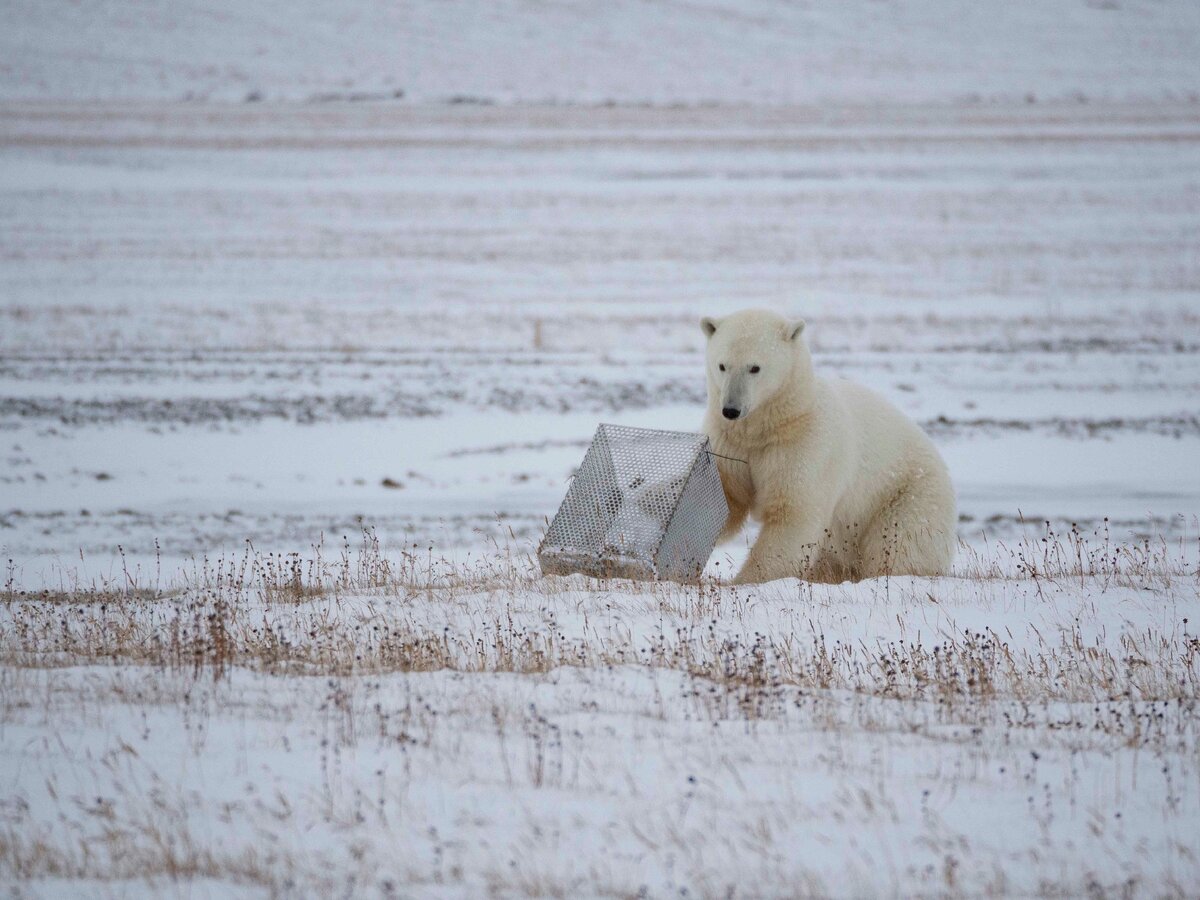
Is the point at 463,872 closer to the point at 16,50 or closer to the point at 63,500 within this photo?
the point at 63,500

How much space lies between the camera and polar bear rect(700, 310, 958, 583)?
588 centimetres

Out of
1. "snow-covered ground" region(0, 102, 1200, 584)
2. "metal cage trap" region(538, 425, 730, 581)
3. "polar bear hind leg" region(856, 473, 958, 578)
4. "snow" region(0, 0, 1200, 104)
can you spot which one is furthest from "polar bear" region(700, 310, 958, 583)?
"snow" region(0, 0, 1200, 104)

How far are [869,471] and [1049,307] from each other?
1158 cm

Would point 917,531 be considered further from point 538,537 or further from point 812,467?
point 538,537

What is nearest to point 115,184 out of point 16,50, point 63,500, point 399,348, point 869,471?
point 399,348

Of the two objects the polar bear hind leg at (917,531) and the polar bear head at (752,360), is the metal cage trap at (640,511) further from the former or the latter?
the polar bear hind leg at (917,531)

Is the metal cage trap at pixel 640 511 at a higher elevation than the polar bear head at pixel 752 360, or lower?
lower

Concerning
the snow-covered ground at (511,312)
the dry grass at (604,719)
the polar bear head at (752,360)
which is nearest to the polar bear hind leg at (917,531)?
the dry grass at (604,719)

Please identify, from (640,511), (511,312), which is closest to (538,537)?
(640,511)

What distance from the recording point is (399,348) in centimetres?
1462

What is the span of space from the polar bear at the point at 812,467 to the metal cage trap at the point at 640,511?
0.27 m

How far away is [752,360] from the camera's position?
576 cm

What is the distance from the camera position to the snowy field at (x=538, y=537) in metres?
3.39

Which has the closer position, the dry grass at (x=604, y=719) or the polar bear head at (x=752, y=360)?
the dry grass at (x=604, y=719)
